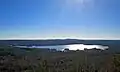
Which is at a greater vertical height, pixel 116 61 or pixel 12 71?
pixel 116 61

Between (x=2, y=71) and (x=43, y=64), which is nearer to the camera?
(x=43, y=64)

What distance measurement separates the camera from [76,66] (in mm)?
8484

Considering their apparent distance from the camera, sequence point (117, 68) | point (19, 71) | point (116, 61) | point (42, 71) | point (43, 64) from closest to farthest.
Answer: point (42, 71) < point (43, 64) < point (117, 68) < point (116, 61) < point (19, 71)

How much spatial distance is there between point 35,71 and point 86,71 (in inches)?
70.1

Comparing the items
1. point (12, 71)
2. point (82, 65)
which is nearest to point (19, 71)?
point (12, 71)

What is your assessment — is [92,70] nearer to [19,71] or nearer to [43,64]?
[43,64]

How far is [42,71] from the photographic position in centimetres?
752

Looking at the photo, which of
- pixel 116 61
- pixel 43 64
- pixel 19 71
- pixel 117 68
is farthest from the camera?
pixel 19 71

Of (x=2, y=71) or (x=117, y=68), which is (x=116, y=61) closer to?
(x=117, y=68)

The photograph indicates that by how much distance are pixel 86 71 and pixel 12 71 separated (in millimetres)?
9129

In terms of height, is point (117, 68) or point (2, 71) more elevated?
point (117, 68)

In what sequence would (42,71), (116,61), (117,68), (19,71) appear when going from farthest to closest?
(19,71) → (116,61) → (117,68) → (42,71)

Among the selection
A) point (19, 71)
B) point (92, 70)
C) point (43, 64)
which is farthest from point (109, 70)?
point (19, 71)

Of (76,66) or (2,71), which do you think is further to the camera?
(2,71)
